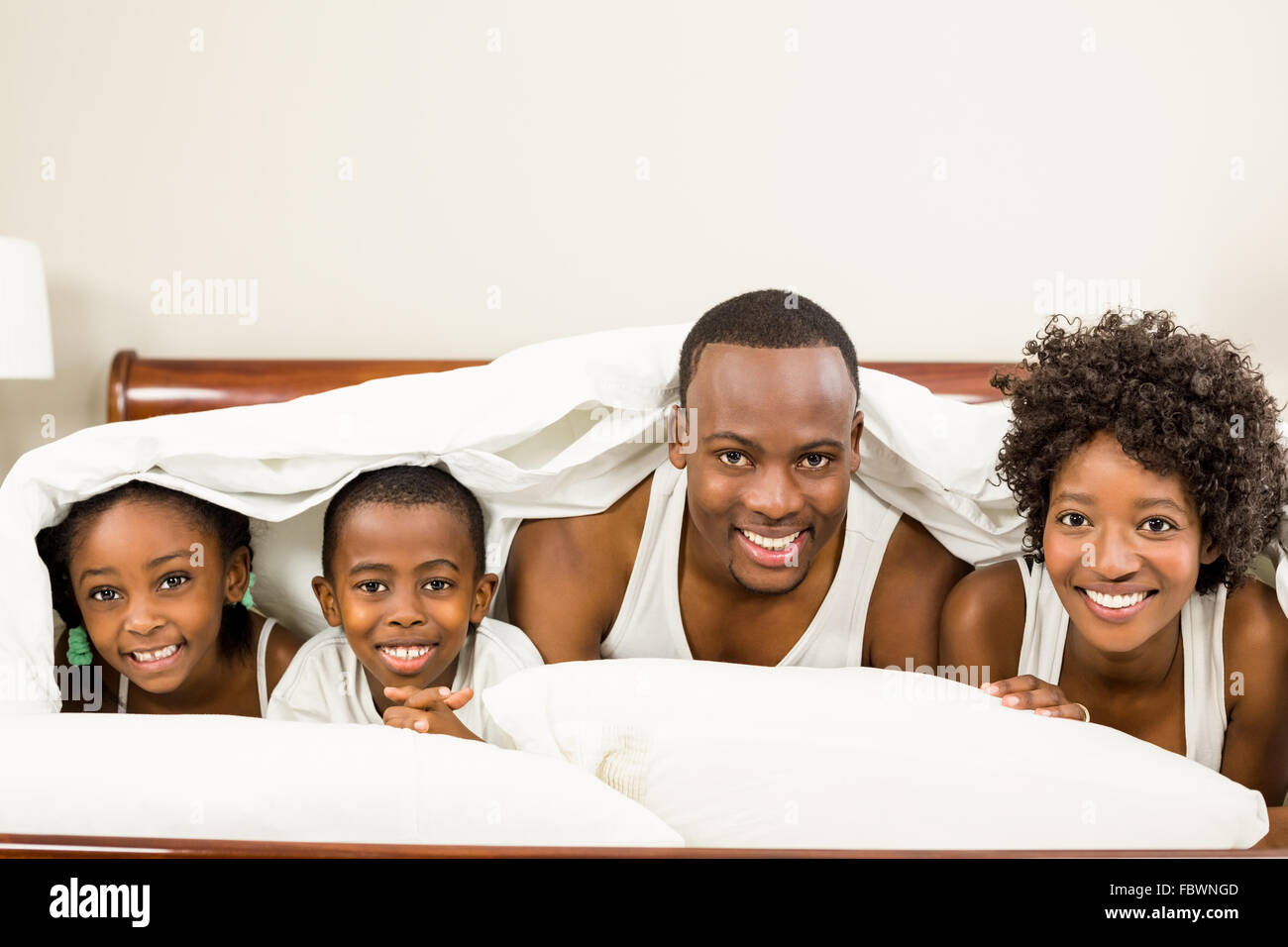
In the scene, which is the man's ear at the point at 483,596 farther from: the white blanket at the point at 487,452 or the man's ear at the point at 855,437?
the man's ear at the point at 855,437

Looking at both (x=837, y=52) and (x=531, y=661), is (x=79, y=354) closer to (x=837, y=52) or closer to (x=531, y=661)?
(x=531, y=661)

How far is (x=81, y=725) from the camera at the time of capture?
3.64ft

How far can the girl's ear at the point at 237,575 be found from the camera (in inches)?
61.0

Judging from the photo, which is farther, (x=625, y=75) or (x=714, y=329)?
(x=625, y=75)

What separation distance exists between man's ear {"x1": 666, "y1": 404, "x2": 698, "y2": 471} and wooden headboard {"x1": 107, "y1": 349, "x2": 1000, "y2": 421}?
887 millimetres

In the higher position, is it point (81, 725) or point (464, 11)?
point (464, 11)

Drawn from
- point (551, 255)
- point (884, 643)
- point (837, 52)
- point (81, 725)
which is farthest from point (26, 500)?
point (837, 52)

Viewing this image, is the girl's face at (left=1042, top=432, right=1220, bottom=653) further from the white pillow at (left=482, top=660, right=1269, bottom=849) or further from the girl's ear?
the girl's ear

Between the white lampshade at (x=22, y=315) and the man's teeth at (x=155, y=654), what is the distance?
97 centimetres

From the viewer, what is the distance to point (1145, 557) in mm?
1251

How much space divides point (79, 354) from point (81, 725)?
1.66 meters

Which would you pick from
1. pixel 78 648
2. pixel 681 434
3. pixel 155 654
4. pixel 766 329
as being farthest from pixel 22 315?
pixel 766 329

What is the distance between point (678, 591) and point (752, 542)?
0.63ft
